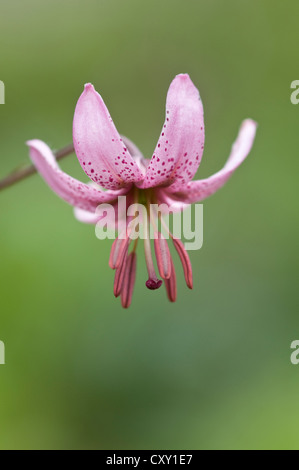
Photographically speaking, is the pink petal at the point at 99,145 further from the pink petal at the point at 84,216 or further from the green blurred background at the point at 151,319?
the green blurred background at the point at 151,319

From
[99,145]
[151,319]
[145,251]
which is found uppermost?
[151,319]

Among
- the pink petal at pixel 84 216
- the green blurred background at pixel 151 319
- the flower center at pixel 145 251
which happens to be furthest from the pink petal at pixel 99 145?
the green blurred background at pixel 151 319

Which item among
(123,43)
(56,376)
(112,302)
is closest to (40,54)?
(123,43)

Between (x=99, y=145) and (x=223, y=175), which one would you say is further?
(x=223, y=175)

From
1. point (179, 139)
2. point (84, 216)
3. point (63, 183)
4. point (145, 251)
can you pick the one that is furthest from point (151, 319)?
point (179, 139)

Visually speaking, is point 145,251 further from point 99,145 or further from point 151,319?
point 151,319

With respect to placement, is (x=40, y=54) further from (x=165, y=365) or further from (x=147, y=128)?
(x=165, y=365)

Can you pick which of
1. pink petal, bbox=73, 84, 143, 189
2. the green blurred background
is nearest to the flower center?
pink petal, bbox=73, 84, 143, 189

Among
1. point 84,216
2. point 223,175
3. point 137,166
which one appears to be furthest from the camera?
point 84,216
